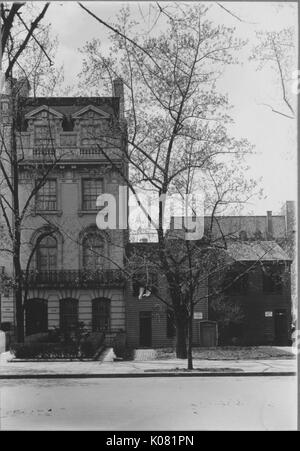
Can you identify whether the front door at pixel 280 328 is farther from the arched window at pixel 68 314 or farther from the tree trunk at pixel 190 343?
the arched window at pixel 68 314

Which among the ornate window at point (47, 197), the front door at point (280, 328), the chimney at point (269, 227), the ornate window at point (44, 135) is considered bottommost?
the front door at point (280, 328)

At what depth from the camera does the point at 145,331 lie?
7.85 m

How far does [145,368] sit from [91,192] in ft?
8.34

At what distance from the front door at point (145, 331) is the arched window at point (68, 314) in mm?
865

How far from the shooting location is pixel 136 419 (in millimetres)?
6238

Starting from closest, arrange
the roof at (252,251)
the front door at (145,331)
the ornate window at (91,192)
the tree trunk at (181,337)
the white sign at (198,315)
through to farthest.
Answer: the ornate window at (91,192)
the front door at (145,331)
the tree trunk at (181,337)
the white sign at (198,315)
the roof at (252,251)

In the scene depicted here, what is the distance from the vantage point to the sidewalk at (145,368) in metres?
7.23

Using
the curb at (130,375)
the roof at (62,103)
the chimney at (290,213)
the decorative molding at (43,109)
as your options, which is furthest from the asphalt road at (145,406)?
the roof at (62,103)

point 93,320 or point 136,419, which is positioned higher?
point 93,320

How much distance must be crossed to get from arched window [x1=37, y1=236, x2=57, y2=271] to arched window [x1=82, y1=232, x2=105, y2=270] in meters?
0.39

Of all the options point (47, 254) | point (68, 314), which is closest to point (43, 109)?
point (47, 254)
